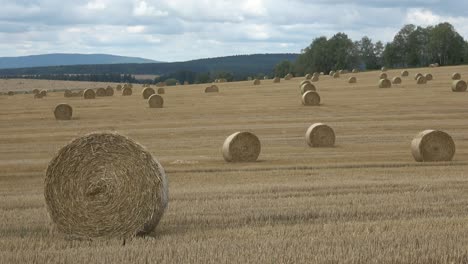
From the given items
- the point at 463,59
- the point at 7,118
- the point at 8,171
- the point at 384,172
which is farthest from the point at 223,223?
the point at 463,59

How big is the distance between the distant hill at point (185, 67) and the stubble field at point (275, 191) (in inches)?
4794

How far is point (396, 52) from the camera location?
108 metres

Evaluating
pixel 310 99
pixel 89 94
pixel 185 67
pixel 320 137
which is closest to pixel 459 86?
pixel 310 99

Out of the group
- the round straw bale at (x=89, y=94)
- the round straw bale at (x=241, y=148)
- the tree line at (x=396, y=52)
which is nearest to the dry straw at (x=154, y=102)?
the round straw bale at (x=89, y=94)

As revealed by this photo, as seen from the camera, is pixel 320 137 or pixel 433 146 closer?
pixel 433 146

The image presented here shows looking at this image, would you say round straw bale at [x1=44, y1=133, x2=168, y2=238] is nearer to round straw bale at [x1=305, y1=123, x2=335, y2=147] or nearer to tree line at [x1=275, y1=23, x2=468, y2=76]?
round straw bale at [x1=305, y1=123, x2=335, y2=147]

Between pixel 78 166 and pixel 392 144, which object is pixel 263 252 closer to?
pixel 78 166

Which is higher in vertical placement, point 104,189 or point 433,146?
point 104,189

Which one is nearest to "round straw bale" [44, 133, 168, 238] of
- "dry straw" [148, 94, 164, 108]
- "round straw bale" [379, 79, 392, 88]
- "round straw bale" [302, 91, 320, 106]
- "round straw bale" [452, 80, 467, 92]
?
"round straw bale" [302, 91, 320, 106]

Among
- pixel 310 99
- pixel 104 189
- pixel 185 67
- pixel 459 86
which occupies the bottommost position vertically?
pixel 185 67

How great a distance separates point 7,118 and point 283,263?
102 feet

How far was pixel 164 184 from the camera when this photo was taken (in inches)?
465

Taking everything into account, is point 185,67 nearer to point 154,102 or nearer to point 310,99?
point 154,102

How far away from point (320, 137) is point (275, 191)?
10026 millimetres
